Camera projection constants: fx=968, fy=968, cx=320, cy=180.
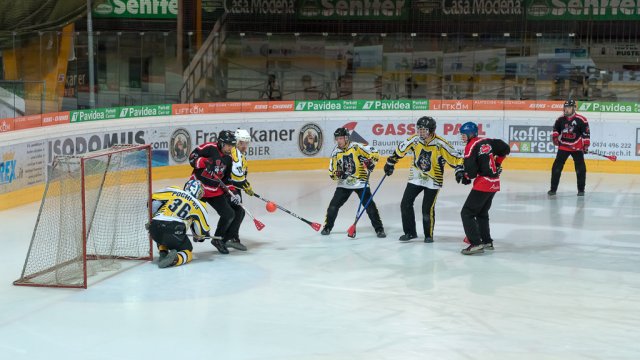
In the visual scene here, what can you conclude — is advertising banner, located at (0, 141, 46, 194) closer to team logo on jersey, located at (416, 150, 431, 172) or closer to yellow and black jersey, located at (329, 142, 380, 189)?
yellow and black jersey, located at (329, 142, 380, 189)

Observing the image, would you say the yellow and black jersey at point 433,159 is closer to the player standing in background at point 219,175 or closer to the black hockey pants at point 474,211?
the black hockey pants at point 474,211

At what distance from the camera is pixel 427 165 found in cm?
1152


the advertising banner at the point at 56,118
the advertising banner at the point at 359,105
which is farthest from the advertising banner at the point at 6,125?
the advertising banner at the point at 359,105

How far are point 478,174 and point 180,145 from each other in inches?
282

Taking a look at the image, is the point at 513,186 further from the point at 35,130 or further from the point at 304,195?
the point at 35,130

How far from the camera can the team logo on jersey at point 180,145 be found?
16516 millimetres

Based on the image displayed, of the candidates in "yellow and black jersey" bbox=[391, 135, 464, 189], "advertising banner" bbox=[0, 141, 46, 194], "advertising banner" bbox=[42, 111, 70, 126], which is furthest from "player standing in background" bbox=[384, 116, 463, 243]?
"advertising banner" bbox=[42, 111, 70, 126]

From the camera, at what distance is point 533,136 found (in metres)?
18.4

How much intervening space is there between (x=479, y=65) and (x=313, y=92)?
3.56 m

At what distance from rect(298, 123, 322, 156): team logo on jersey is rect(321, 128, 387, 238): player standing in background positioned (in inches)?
236

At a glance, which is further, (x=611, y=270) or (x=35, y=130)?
(x=35, y=130)

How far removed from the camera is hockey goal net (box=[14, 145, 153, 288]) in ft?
30.6

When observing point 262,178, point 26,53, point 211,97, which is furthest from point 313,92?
point 26,53

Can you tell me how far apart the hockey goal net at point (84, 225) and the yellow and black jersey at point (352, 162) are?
2425 mm
